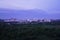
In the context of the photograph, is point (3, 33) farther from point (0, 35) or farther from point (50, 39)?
point (50, 39)

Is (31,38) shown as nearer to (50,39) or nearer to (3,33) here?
(50,39)

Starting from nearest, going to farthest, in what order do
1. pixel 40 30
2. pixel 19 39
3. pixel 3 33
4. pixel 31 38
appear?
pixel 19 39
pixel 31 38
pixel 3 33
pixel 40 30

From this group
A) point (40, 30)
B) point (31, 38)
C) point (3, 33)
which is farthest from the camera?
point (40, 30)

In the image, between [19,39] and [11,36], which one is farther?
[11,36]

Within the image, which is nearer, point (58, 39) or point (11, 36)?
point (58, 39)

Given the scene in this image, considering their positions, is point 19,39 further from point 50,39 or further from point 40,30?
point 40,30

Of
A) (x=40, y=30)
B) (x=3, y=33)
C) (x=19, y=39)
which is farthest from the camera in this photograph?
(x=40, y=30)

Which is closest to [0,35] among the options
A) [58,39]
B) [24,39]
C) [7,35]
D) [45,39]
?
[7,35]

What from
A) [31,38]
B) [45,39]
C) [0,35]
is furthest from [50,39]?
[0,35]
